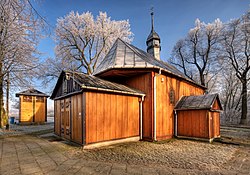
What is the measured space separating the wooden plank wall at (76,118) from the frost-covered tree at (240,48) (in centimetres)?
1769

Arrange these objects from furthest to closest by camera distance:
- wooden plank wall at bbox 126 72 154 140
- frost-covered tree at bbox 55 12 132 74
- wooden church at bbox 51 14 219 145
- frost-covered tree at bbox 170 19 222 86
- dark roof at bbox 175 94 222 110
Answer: frost-covered tree at bbox 170 19 222 86
frost-covered tree at bbox 55 12 132 74
dark roof at bbox 175 94 222 110
wooden plank wall at bbox 126 72 154 140
wooden church at bbox 51 14 219 145

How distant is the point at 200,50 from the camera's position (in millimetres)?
23125

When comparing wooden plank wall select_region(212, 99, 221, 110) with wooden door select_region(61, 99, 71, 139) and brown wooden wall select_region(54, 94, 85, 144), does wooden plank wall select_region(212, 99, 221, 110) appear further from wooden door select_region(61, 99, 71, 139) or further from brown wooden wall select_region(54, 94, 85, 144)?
wooden door select_region(61, 99, 71, 139)

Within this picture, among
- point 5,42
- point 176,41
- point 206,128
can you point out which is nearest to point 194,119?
point 206,128

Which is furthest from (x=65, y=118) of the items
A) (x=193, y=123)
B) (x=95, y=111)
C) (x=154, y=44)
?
(x=154, y=44)

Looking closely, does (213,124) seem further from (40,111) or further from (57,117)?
(40,111)

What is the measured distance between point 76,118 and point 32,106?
12994 mm

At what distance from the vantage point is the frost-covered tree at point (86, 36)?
65.1 ft

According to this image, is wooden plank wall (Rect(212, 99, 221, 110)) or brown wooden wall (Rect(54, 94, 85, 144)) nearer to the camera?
brown wooden wall (Rect(54, 94, 85, 144))

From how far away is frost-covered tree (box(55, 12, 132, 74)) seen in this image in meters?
19.8

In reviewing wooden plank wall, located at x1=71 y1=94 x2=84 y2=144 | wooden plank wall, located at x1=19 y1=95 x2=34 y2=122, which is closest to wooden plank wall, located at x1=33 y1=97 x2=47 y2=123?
wooden plank wall, located at x1=19 y1=95 x2=34 y2=122

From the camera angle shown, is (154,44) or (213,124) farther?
(154,44)

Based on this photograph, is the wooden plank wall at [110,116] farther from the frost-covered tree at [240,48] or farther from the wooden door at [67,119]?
the frost-covered tree at [240,48]

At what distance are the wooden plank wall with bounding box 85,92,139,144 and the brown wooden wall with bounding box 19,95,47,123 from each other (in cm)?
1377
